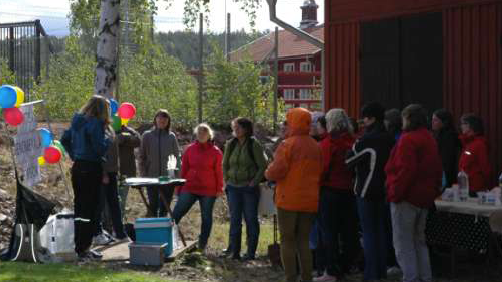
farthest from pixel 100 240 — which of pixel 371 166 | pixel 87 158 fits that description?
pixel 371 166

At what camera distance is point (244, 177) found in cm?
1076

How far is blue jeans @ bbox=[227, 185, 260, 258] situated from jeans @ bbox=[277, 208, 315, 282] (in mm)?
2281

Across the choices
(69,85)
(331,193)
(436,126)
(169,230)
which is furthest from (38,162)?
(69,85)

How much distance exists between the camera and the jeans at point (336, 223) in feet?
30.8

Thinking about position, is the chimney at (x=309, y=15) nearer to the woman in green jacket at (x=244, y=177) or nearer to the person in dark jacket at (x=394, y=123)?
the woman in green jacket at (x=244, y=177)

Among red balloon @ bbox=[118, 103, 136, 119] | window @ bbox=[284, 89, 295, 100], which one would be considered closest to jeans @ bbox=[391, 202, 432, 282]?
red balloon @ bbox=[118, 103, 136, 119]

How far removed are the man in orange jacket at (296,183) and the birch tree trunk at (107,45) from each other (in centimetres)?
519

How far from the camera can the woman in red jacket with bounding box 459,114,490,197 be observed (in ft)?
32.0

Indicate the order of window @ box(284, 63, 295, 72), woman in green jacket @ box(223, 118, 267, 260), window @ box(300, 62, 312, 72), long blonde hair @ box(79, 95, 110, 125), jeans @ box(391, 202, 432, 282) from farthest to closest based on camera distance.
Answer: window @ box(284, 63, 295, 72) < window @ box(300, 62, 312, 72) < woman in green jacket @ box(223, 118, 267, 260) < long blonde hair @ box(79, 95, 110, 125) < jeans @ box(391, 202, 432, 282)

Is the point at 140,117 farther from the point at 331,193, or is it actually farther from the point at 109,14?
the point at 331,193

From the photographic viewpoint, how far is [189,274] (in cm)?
987

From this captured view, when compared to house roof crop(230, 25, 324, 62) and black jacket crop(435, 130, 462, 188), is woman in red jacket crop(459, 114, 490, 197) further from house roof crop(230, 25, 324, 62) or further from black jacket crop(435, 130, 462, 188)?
house roof crop(230, 25, 324, 62)

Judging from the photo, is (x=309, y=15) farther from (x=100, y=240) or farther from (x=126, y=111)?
(x=100, y=240)

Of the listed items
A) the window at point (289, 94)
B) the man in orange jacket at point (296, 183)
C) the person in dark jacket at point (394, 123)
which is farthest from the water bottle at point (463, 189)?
the window at point (289, 94)
